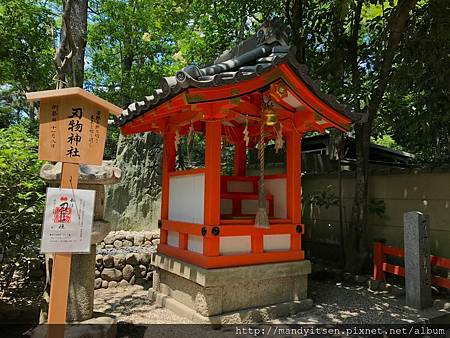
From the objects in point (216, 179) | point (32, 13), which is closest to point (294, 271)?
point (216, 179)

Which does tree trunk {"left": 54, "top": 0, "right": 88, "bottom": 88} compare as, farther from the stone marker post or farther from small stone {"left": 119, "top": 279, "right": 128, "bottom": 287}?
the stone marker post

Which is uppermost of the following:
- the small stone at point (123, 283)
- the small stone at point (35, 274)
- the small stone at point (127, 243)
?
the small stone at point (127, 243)

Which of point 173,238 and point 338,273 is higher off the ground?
point 173,238

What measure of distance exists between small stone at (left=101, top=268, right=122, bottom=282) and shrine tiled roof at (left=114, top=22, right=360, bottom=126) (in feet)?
9.86

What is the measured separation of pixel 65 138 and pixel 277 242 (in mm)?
3759

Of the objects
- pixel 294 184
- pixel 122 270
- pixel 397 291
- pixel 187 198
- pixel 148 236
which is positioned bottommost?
pixel 397 291

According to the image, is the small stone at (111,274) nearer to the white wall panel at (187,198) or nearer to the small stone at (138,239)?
the white wall panel at (187,198)

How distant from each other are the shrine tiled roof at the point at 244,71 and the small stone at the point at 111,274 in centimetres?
301

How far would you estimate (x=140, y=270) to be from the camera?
7.18 meters

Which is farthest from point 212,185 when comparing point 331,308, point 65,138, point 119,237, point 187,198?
point 119,237

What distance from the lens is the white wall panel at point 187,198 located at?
208 inches

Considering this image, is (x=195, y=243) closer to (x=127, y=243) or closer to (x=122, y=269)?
(x=122, y=269)

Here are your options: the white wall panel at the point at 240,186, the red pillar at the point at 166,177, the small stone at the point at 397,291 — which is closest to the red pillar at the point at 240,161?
the white wall panel at the point at 240,186

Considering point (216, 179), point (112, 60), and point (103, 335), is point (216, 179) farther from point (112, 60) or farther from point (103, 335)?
point (112, 60)
